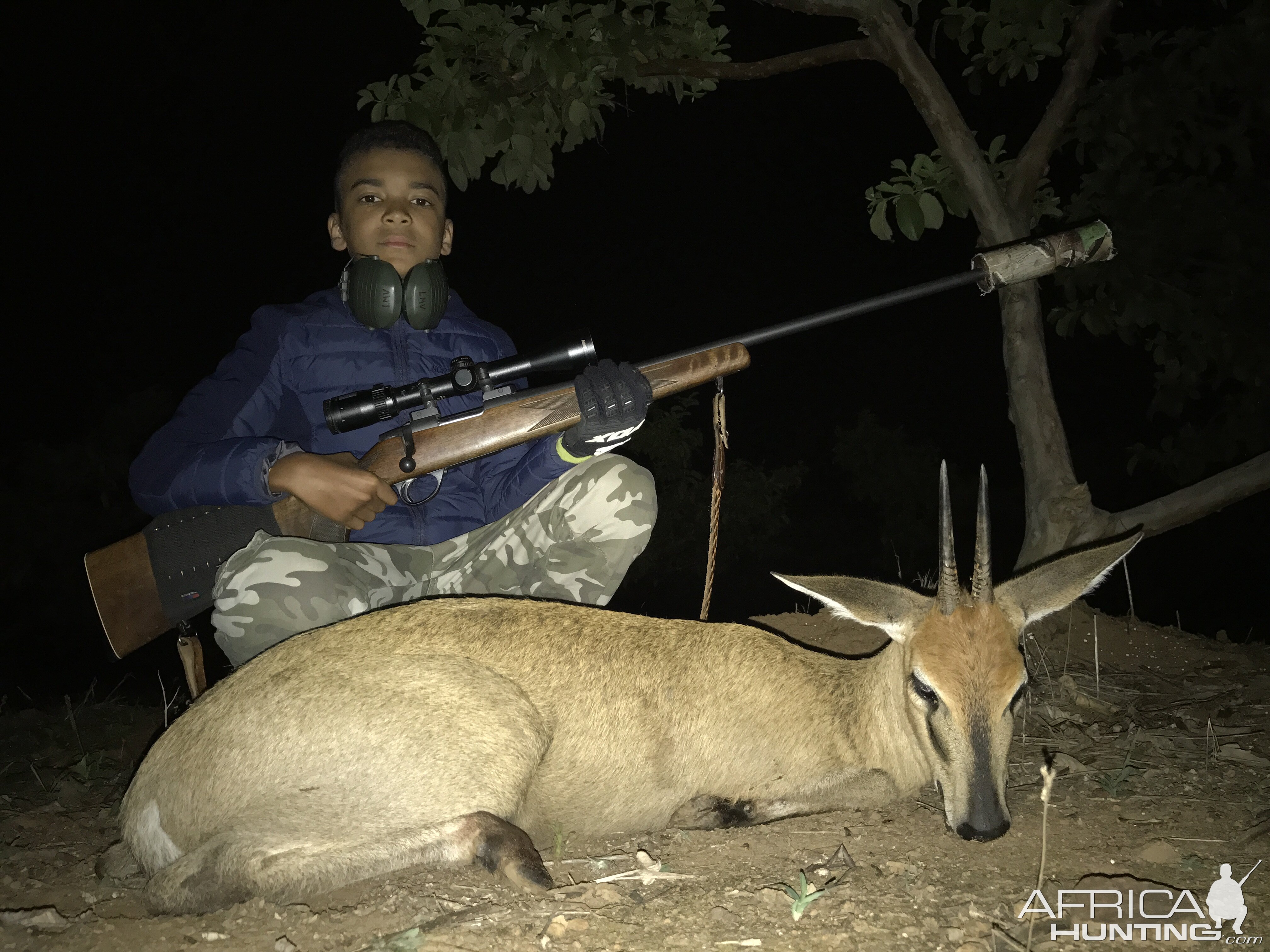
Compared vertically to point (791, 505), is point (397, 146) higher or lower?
higher

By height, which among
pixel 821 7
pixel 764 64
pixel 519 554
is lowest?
pixel 519 554

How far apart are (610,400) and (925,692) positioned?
6.33ft

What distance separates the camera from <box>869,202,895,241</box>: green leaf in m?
5.67

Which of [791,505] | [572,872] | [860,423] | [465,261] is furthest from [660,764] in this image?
[465,261]

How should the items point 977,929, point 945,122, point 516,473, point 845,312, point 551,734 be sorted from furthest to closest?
point 945,122
point 516,473
point 845,312
point 551,734
point 977,929

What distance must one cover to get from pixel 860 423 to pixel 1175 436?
17.8 meters

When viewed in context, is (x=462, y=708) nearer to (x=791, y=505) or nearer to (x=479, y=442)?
(x=479, y=442)

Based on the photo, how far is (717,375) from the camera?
4.68 metres

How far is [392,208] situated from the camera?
4730mm

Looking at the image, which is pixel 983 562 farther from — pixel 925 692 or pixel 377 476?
pixel 377 476

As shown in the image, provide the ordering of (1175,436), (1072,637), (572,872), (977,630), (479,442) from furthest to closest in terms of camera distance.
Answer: (1175,436) < (1072,637) < (479,442) < (977,630) < (572,872)

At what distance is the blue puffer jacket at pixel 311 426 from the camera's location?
415 cm

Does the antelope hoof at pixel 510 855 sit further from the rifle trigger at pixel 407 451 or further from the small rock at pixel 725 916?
the rifle trigger at pixel 407 451

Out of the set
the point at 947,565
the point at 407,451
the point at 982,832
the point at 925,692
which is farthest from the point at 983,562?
the point at 407,451
